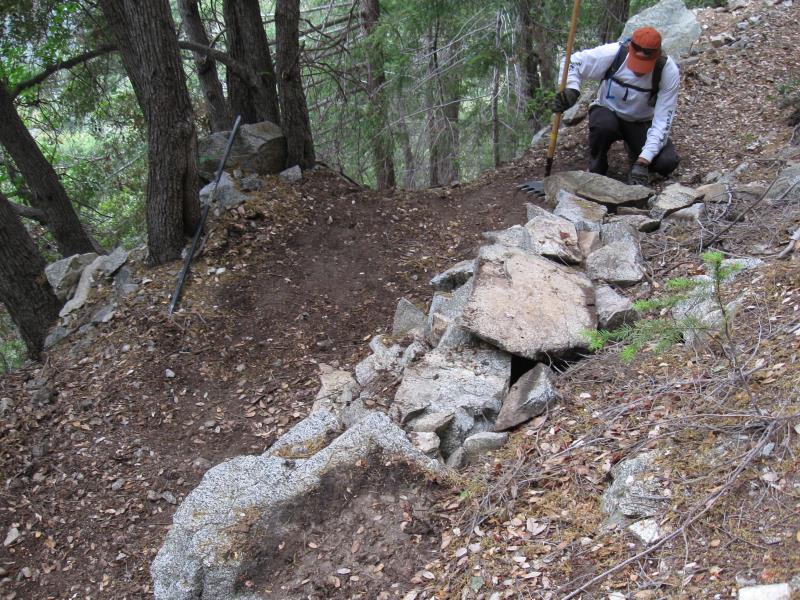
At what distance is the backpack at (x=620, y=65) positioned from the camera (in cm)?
517

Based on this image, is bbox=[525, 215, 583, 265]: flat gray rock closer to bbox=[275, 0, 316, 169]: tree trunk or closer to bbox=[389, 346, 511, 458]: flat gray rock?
bbox=[389, 346, 511, 458]: flat gray rock

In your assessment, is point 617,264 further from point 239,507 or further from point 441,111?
point 441,111

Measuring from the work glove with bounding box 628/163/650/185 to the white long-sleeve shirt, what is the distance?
0.09 meters

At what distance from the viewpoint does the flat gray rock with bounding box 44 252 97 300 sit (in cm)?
563

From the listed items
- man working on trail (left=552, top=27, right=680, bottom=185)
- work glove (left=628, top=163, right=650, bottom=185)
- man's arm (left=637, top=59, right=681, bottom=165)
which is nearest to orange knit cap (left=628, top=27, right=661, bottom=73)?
man working on trail (left=552, top=27, right=680, bottom=185)

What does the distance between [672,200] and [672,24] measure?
4.27 m

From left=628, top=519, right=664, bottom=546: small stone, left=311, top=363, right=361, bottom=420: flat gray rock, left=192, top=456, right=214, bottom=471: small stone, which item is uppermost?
left=628, top=519, right=664, bottom=546: small stone

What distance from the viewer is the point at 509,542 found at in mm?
2412

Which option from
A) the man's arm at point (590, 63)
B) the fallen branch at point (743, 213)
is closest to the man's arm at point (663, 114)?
the man's arm at point (590, 63)

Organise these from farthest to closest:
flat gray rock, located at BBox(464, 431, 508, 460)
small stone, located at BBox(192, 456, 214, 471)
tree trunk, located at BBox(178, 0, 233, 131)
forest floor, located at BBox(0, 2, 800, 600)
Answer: tree trunk, located at BBox(178, 0, 233, 131)
small stone, located at BBox(192, 456, 214, 471)
flat gray rock, located at BBox(464, 431, 508, 460)
forest floor, located at BBox(0, 2, 800, 600)

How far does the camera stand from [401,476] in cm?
283

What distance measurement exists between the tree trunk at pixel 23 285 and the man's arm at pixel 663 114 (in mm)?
5392

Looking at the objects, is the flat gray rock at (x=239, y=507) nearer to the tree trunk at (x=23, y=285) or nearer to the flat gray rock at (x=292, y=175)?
the tree trunk at (x=23, y=285)

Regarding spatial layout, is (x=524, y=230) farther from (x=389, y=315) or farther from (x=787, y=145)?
(x=787, y=145)
